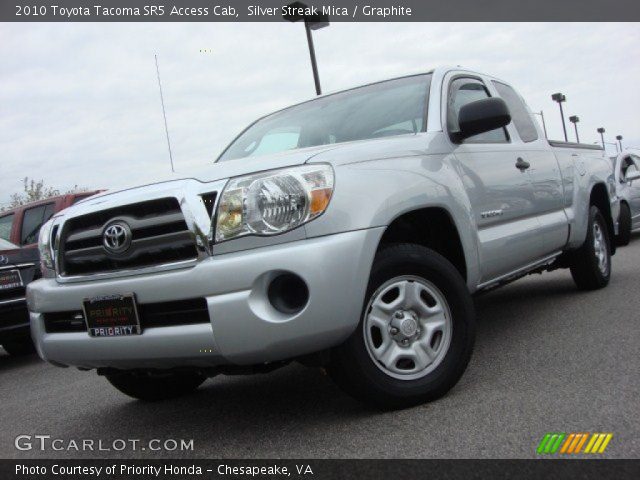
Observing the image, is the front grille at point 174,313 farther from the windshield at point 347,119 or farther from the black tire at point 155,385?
the windshield at point 347,119

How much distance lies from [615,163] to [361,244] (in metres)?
9.45

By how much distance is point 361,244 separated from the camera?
A: 2875 millimetres

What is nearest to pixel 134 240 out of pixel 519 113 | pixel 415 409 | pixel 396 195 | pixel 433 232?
pixel 396 195

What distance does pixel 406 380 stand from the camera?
3072 mm

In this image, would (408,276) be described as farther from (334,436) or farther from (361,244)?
(334,436)

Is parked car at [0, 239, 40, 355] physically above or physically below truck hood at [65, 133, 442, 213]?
below

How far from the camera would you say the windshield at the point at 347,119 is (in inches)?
153

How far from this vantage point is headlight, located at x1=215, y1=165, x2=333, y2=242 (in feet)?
9.27

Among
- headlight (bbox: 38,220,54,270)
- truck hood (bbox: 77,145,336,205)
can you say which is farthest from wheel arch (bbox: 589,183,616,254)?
headlight (bbox: 38,220,54,270)

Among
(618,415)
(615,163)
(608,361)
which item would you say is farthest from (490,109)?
(615,163)

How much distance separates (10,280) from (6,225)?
9.30 ft

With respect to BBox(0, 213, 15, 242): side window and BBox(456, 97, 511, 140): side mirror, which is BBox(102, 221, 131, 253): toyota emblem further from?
BBox(0, 213, 15, 242): side window
